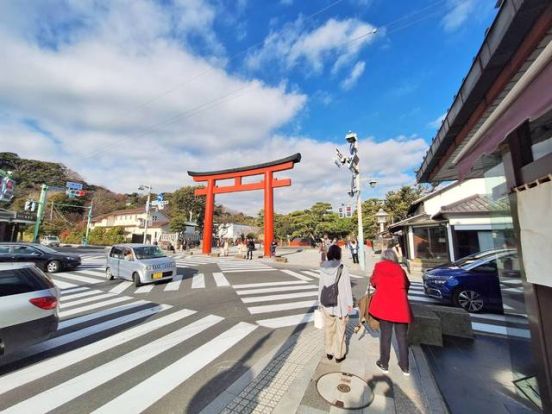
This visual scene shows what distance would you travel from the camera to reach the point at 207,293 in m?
8.54

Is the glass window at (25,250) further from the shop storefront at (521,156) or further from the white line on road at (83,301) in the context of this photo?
the shop storefront at (521,156)

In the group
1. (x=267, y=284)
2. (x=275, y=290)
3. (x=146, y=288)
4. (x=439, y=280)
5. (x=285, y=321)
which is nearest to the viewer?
(x=285, y=321)

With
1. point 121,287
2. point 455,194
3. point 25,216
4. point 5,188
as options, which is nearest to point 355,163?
point 455,194

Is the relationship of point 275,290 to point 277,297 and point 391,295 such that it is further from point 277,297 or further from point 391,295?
point 391,295

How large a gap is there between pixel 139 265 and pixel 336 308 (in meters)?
8.41

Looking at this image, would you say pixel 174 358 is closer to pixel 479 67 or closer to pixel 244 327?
pixel 244 327

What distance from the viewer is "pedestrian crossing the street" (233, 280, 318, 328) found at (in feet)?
19.8

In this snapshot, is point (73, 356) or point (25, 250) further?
point (25, 250)

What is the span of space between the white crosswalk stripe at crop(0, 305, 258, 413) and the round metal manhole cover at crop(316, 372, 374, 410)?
176cm

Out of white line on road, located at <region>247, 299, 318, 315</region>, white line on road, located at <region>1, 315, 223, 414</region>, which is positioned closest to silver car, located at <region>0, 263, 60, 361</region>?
white line on road, located at <region>1, 315, 223, 414</region>

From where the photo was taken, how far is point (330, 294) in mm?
3734

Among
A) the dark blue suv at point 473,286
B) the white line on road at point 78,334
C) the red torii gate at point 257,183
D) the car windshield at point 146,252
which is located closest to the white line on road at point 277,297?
the white line on road at point 78,334

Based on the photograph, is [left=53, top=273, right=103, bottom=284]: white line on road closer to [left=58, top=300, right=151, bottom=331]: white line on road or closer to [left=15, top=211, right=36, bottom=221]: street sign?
[left=58, top=300, right=151, bottom=331]: white line on road

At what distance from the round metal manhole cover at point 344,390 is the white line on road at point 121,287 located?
804 centimetres
